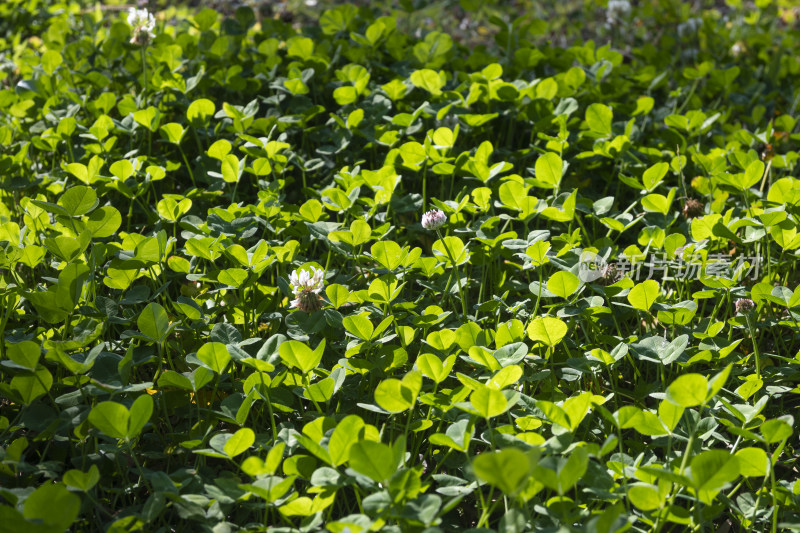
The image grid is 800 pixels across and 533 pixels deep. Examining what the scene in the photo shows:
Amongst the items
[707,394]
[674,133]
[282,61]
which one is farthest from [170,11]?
[707,394]

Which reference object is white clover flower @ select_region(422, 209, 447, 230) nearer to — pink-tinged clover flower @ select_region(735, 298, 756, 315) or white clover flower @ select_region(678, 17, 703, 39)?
pink-tinged clover flower @ select_region(735, 298, 756, 315)

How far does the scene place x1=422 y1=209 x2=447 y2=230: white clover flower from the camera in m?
1.90

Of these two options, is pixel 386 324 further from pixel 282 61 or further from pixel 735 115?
pixel 735 115

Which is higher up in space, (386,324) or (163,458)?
(386,324)

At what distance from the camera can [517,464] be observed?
102 cm

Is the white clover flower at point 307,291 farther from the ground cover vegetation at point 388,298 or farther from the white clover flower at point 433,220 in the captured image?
the white clover flower at point 433,220

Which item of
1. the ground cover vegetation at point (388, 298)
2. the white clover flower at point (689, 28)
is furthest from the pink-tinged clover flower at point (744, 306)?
the white clover flower at point (689, 28)

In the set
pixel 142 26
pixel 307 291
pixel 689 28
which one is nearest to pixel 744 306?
pixel 307 291

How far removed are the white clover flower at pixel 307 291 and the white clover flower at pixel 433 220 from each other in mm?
345

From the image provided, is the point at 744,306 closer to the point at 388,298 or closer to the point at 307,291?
the point at 388,298

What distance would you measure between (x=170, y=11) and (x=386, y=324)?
3428 mm

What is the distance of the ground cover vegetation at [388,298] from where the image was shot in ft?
4.24

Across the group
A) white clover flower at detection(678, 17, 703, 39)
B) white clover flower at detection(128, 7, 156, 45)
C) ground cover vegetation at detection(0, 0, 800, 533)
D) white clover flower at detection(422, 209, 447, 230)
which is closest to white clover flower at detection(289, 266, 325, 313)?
ground cover vegetation at detection(0, 0, 800, 533)

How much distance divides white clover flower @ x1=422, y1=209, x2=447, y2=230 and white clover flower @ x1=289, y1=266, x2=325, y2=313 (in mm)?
345
